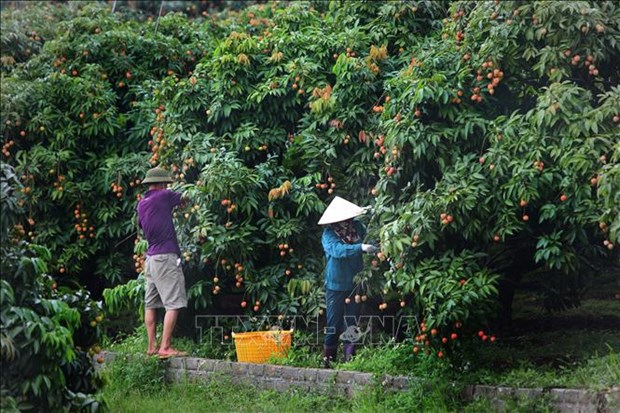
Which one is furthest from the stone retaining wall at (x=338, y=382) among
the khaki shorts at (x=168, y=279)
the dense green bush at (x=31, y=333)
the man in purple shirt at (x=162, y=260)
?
the dense green bush at (x=31, y=333)

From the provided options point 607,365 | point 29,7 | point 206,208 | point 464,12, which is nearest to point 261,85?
point 206,208

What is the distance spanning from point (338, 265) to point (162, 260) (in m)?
1.71

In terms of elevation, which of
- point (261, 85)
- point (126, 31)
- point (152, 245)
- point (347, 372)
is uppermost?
point (126, 31)

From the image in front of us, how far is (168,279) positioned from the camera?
977cm

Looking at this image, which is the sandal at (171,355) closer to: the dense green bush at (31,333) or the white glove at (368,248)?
the white glove at (368,248)

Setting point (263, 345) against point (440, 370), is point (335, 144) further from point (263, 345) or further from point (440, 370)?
point (440, 370)

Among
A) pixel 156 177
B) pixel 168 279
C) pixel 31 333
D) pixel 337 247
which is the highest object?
pixel 156 177

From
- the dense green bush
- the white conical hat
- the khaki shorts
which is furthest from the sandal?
the dense green bush

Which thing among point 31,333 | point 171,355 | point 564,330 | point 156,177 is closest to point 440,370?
point 564,330

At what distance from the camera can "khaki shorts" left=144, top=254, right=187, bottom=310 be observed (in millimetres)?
9766

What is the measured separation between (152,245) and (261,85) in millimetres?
2036

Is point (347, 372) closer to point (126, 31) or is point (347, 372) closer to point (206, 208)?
point (206, 208)

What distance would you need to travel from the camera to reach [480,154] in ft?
28.7

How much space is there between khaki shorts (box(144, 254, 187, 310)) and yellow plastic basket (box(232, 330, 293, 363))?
66cm
